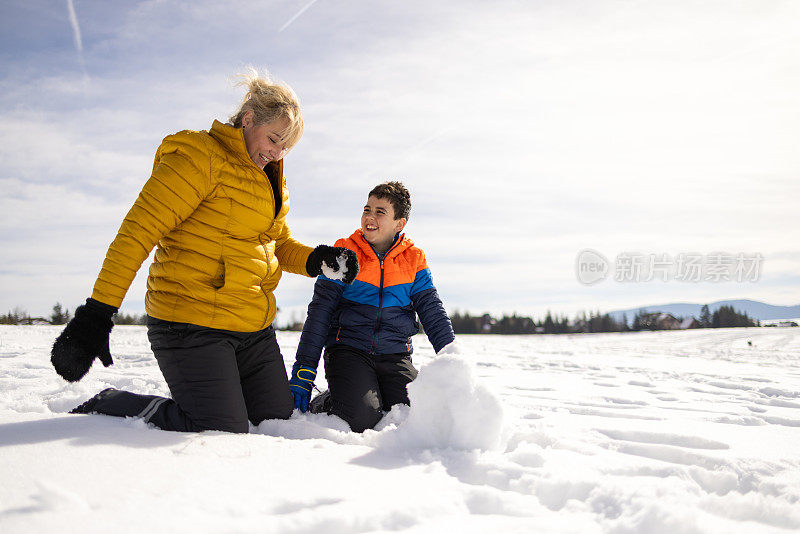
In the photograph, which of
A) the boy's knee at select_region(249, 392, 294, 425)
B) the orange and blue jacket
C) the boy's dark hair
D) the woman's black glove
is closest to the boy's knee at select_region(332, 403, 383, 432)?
the boy's knee at select_region(249, 392, 294, 425)

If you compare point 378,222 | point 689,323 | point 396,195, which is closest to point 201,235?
point 378,222

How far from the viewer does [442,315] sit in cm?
326

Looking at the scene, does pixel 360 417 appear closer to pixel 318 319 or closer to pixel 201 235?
pixel 318 319

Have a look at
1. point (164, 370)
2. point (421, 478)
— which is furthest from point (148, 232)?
point (421, 478)

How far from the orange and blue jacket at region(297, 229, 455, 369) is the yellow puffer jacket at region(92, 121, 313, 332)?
0.54 meters

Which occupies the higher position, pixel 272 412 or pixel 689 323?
pixel 272 412

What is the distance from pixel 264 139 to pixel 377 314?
130cm

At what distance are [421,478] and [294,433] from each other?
3.00ft

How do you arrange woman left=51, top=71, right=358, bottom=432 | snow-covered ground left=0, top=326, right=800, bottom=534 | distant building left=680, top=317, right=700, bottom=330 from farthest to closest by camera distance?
1. distant building left=680, top=317, right=700, bottom=330
2. woman left=51, top=71, right=358, bottom=432
3. snow-covered ground left=0, top=326, right=800, bottom=534

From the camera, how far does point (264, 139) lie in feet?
7.95

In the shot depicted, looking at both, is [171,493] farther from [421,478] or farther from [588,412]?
[588,412]

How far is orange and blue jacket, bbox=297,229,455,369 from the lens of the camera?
3.08m

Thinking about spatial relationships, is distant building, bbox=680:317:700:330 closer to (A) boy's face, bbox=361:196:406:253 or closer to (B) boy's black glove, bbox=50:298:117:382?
(A) boy's face, bbox=361:196:406:253

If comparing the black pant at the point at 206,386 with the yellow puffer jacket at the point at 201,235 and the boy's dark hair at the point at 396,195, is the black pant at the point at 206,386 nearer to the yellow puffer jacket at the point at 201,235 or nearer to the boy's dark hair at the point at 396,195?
the yellow puffer jacket at the point at 201,235
